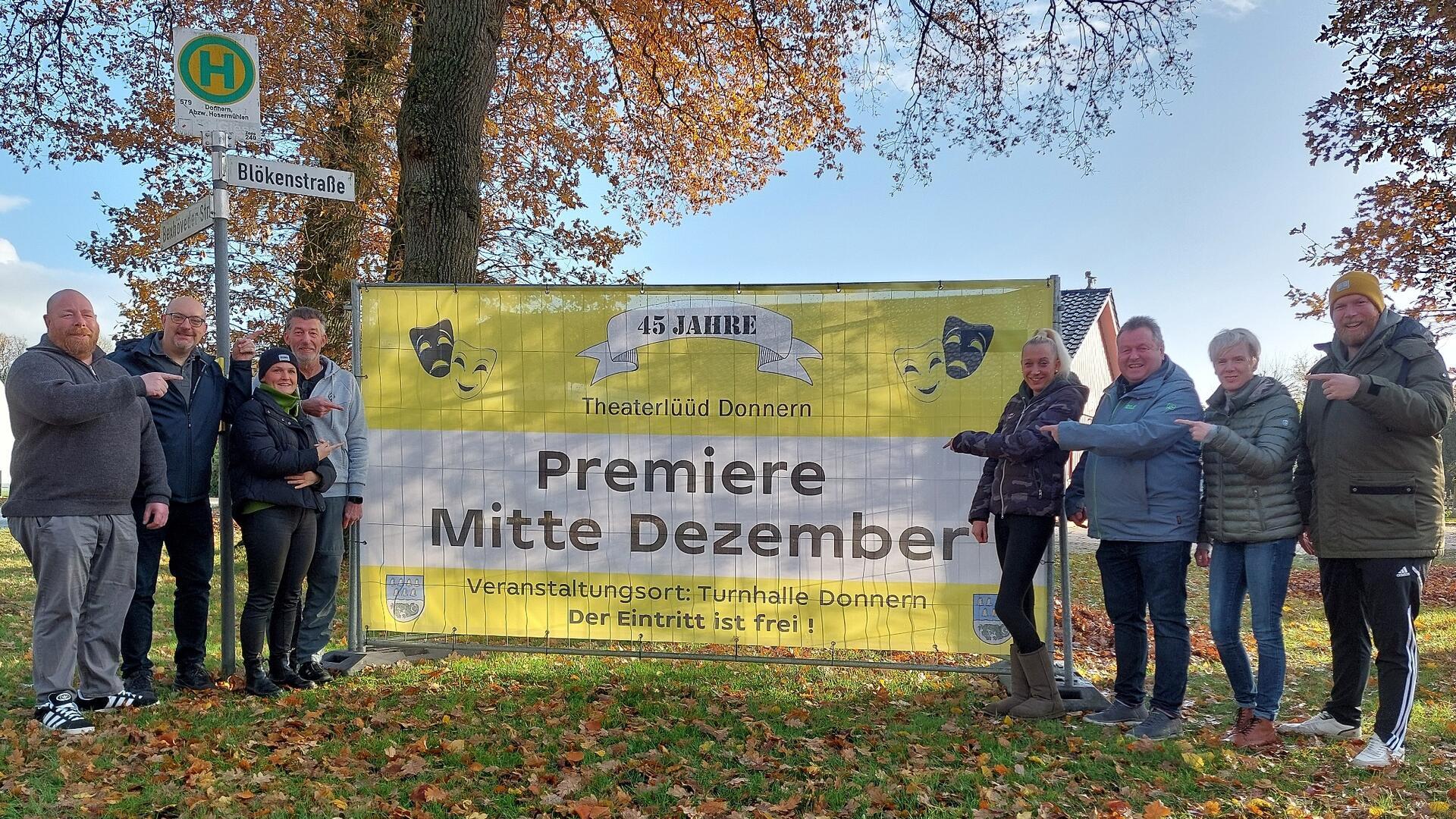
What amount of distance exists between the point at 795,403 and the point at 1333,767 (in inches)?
121

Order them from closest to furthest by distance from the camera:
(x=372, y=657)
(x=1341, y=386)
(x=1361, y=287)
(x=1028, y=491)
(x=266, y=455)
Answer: (x=1341, y=386), (x=1361, y=287), (x=1028, y=491), (x=266, y=455), (x=372, y=657)

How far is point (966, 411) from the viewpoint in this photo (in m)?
4.95

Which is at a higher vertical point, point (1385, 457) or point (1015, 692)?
point (1385, 457)

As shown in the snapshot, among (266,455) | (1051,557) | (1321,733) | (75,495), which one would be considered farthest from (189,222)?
(1321,733)

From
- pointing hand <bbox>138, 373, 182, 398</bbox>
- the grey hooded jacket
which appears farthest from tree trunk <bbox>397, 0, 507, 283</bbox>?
the grey hooded jacket

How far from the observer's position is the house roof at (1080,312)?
85.1ft

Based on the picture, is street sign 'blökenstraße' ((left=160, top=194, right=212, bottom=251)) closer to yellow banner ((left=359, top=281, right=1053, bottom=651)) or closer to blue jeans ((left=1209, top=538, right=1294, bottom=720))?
yellow banner ((left=359, top=281, right=1053, bottom=651))

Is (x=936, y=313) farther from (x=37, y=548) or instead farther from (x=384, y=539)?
(x=37, y=548)

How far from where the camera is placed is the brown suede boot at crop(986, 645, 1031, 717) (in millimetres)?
4680

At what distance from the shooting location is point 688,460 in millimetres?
5176

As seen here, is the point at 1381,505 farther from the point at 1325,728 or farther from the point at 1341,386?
the point at 1325,728

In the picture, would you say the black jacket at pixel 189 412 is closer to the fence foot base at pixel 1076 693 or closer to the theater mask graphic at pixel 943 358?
the theater mask graphic at pixel 943 358

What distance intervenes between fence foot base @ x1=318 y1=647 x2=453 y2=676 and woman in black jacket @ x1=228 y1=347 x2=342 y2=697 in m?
0.42

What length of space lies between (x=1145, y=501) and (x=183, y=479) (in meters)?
4.97
